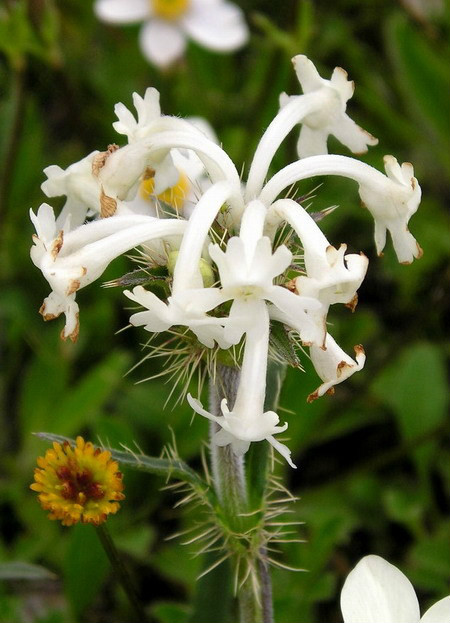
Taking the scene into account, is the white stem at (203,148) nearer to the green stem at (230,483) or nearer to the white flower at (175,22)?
the green stem at (230,483)

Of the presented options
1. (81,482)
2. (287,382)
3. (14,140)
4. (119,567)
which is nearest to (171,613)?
(119,567)

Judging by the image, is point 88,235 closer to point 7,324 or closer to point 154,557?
point 154,557

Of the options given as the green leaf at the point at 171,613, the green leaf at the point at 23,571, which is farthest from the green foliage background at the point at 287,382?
the green leaf at the point at 23,571

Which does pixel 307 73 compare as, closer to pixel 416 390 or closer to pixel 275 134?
pixel 275 134

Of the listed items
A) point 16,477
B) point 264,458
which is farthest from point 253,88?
point 264,458

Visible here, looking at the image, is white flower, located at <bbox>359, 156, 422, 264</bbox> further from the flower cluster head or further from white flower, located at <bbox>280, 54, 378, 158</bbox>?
white flower, located at <bbox>280, 54, 378, 158</bbox>

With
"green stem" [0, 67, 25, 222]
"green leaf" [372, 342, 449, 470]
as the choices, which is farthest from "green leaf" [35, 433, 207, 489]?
"green stem" [0, 67, 25, 222]
